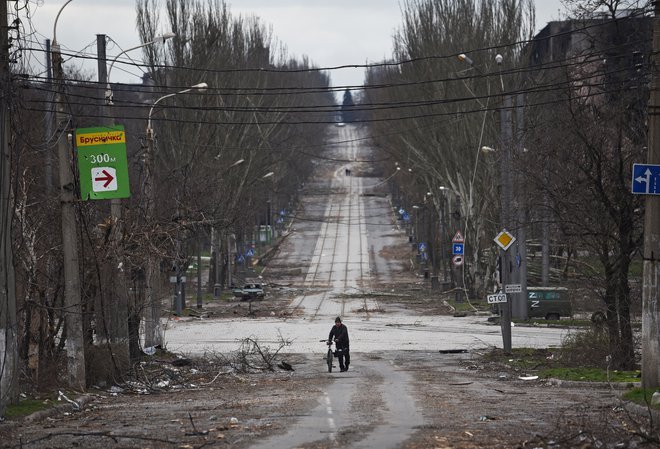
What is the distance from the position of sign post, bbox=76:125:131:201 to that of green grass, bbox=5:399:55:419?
4.38m

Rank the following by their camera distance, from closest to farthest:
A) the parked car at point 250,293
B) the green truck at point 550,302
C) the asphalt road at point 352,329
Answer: the asphalt road at point 352,329 < the green truck at point 550,302 < the parked car at point 250,293

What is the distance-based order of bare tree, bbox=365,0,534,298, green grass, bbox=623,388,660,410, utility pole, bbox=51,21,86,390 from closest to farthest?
green grass, bbox=623,388,660,410 < utility pole, bbox=51,21,86,390 < bare tree, bbox=365,0,534,298

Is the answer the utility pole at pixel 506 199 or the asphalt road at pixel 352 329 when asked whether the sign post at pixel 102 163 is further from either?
the utility pole at pixel 506 199

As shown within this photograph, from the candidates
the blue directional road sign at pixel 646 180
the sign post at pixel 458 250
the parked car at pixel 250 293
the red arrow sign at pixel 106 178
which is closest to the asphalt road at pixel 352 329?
the parked car at pixel 250 293

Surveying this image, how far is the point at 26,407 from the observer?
19.3m

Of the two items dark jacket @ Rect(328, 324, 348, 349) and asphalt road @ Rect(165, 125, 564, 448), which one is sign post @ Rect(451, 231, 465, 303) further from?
dark jacket @ Rect(328, 324, 348, 349)

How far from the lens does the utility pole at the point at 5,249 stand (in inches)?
720

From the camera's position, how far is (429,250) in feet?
291

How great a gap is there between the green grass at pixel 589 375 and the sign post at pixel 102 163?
10.3m

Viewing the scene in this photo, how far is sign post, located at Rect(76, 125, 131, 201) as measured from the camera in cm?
2291

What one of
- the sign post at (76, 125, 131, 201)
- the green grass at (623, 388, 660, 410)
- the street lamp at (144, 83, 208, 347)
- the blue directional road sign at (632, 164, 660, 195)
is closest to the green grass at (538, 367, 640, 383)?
the green grass at (623, 388, 660, 410)

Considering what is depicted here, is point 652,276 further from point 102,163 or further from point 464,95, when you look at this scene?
point 464,95

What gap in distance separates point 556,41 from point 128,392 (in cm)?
7029

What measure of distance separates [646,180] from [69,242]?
1086 centimetres
